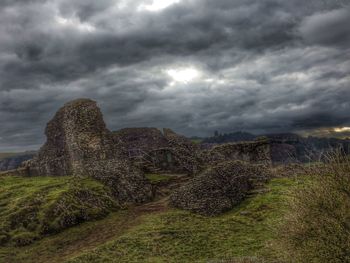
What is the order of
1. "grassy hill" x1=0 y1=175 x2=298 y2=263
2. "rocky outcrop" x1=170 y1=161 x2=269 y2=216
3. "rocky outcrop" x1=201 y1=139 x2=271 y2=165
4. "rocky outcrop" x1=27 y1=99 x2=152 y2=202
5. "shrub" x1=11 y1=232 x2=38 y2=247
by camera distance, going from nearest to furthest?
"grassy hill" x1=0 y1=175 x2=298 y2=263, "shrub" x1=11 y1=232 x2=38 y2=247, "rocky outcrop" x1=170 y1=161 x2=269 y2=216, "rocky outcrop" x1=27 y1=99 x2=152 y2=202, "rocky outcrop" x1=201 y1=139 x2=271 y2=165

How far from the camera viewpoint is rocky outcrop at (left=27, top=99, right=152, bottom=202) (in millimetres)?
34281

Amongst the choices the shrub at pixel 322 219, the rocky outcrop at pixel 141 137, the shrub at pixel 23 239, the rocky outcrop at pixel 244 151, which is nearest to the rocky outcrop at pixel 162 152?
the rocky outcrop at pixel 141 137

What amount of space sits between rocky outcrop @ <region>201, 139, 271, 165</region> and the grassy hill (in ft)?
65.7

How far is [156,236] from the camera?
2220 centimetres

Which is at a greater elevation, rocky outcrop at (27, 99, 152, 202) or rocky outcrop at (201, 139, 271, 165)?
rocky outcrop at (27, 99, 152, 202)

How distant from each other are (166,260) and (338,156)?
10879 mm

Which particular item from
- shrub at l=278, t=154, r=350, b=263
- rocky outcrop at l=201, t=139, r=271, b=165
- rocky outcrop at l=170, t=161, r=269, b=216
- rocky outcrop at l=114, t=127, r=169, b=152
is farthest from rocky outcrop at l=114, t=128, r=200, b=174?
shrub at l=278, t=154, r=350, b=263

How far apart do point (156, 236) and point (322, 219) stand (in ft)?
42.2

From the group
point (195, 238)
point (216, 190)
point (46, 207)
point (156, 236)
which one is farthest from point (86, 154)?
point (195, 238)

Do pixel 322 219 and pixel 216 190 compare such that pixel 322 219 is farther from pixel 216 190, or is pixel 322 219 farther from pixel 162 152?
pixel 162 152

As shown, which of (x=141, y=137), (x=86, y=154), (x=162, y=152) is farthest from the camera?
(x=141, y=137)

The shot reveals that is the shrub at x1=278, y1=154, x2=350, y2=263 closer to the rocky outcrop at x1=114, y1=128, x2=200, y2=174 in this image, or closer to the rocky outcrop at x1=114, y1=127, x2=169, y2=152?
the rocky outcrop at x1=114, y1=128, x2=200, y2=174

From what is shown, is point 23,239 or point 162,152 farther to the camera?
point 162,152

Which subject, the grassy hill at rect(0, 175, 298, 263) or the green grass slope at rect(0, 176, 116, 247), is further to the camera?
the green grass slope at rect(0, 176, 116, 247)
